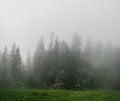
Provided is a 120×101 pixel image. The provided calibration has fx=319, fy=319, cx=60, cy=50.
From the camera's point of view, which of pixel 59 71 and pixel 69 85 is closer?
pixel 69 85

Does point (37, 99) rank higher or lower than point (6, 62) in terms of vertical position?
lower

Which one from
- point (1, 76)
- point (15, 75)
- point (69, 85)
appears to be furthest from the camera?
point (15, 75)

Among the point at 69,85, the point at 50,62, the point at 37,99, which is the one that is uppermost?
the point at 50,62

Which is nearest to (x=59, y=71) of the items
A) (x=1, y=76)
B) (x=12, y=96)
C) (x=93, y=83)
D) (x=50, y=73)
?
(x=50, y=73)

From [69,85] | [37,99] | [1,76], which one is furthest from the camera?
[1,76]

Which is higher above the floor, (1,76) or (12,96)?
(1,76)

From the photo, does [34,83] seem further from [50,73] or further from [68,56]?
[68,56]

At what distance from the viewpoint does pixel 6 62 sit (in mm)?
191875

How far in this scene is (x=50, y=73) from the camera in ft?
607

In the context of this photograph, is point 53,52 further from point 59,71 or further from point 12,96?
point 12,96

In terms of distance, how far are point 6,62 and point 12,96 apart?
436 ft

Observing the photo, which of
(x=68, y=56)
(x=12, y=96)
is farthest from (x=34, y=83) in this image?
(x=12, y=96)

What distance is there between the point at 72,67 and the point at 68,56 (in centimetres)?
1385

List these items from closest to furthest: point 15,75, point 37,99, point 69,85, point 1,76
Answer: point 37,99 < point 69,85 < point 1,76 < point 15,75
